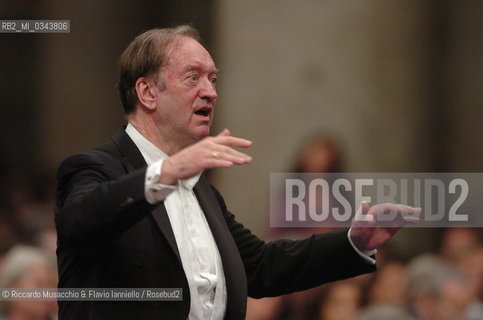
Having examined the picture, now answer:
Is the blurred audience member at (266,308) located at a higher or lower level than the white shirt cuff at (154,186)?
lower

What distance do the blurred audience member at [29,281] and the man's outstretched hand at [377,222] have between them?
1.39 meters

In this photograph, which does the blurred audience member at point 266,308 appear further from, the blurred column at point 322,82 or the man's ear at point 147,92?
the man's ear at point 147,92

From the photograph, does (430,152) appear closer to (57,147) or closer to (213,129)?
(213,129)

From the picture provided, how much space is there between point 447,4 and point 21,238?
1.91m

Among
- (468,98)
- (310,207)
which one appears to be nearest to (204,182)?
(310,207)

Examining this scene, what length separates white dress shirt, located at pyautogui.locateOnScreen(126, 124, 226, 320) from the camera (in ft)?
7.64

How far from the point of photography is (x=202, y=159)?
1.97 metres

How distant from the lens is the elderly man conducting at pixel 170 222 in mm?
2049

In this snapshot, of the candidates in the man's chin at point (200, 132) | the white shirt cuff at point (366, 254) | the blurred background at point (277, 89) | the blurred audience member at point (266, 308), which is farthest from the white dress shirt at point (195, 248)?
the blurred audience member at point (266, 308)

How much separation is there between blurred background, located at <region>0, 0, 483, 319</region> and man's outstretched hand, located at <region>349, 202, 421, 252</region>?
1.22m

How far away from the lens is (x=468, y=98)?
381cm

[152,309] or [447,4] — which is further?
[447,4]

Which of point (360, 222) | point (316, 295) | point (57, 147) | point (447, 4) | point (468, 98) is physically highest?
point (447, 4)

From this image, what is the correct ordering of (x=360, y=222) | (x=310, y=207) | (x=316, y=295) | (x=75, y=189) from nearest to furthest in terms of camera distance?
(x=75, y=189), (x=360, y=222), (x=310, y=207), (x=316, y=295)
